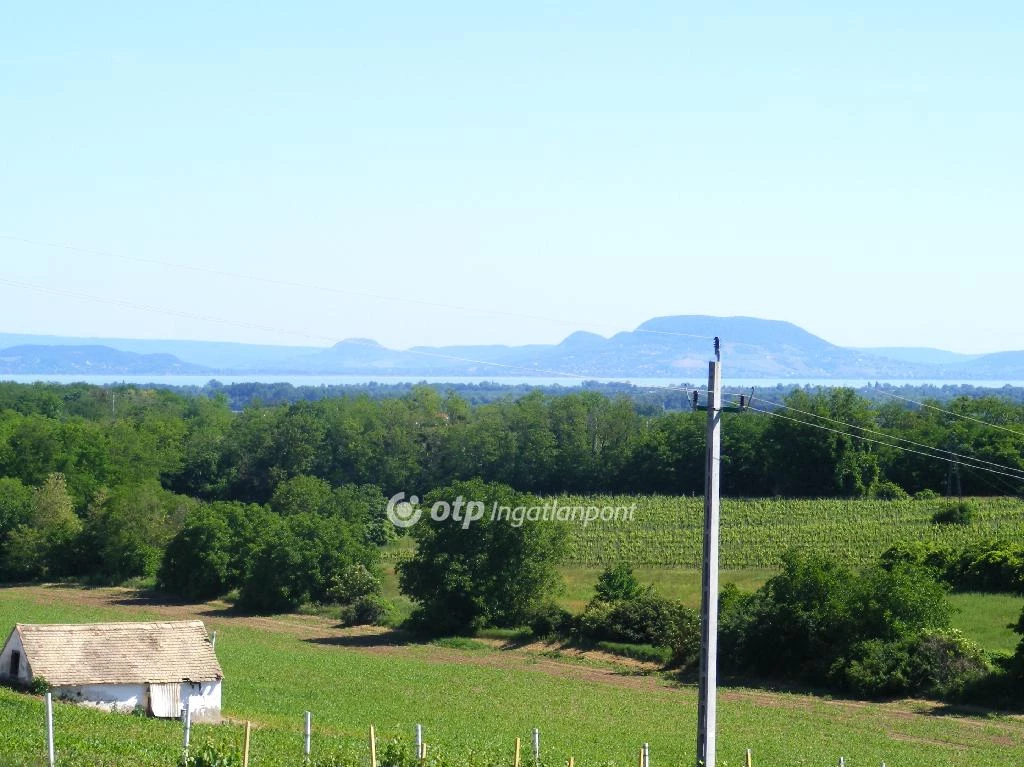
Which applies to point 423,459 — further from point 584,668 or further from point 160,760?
point 160,760

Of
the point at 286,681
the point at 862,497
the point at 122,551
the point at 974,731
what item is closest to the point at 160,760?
the point at 286,681

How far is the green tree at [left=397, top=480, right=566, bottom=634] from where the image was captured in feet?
163

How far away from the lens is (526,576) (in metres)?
49.3

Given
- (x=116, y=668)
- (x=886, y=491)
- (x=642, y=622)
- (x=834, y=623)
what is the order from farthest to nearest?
(x=886, y=491) → (x=642, y=622) → (x=834, y=623) → (x=116, y=668)

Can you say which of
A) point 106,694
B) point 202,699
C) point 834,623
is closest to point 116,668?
point 106,694

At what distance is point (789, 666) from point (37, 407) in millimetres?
115467

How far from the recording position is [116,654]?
29.6m

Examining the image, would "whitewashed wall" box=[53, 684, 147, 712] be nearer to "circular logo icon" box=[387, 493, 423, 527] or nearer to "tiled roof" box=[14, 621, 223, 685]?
"tiled roof" box=[14, 621, 223, 685]

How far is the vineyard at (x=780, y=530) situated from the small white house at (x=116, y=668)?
33.3m

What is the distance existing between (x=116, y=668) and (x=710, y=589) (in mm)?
17974

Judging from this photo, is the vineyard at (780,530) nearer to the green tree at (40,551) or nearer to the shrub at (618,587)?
the shrub at (618,587)

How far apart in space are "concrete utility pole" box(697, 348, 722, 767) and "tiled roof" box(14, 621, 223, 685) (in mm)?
16499

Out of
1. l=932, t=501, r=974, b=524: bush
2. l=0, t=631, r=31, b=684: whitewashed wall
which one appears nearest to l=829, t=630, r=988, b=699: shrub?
l=0, t=631, r=31, b=684: whitewashed wall

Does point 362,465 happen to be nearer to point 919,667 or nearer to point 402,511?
point 402,511
